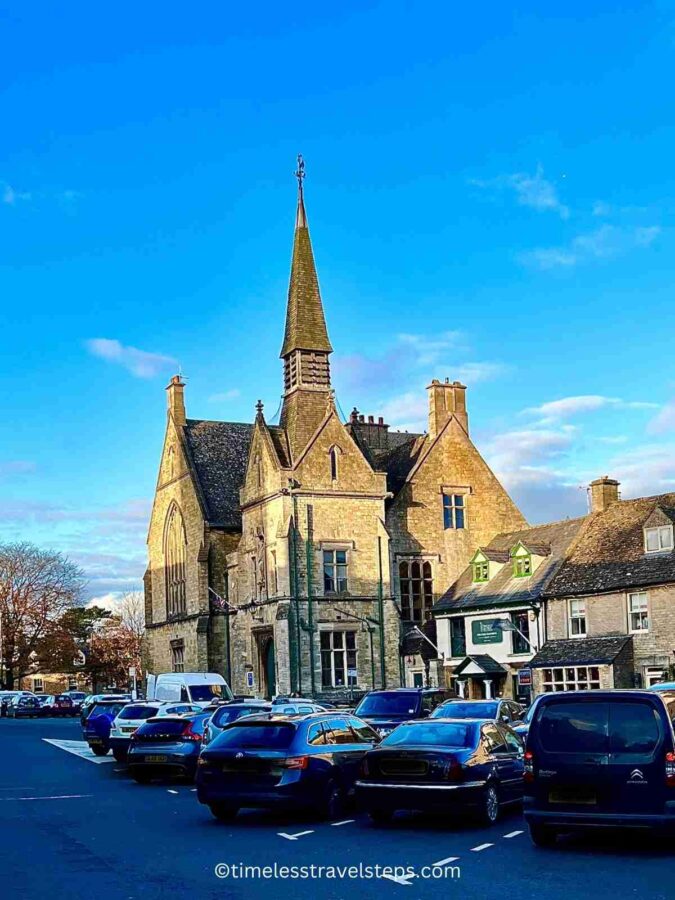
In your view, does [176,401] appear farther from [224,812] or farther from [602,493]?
[224,812]

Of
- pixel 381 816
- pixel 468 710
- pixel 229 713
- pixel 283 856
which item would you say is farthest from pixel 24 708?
pixel 283 856

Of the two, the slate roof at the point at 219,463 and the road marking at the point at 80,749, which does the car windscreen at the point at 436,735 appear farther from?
the slate roof at the point at 219,463

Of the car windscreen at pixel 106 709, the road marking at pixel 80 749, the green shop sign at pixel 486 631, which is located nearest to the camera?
the road marking at pixel 80 749

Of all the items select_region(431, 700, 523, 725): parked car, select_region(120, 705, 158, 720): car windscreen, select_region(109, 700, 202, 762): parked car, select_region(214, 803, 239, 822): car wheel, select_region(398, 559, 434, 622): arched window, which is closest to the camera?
select_region(214, 803, 239, 822): car wheel

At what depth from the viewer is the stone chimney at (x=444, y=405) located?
5416 centimetres

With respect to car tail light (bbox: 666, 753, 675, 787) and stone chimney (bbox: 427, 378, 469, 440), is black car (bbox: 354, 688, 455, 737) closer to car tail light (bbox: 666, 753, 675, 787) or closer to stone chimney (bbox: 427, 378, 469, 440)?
car tail light (bbox: 666, 753, 675, 787)

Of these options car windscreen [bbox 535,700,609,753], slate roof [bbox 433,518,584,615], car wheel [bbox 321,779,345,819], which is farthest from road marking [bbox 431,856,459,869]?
slate roof [bbox 433,518,584,615]

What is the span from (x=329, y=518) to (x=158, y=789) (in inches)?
1082

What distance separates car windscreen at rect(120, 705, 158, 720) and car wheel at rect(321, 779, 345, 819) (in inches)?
527

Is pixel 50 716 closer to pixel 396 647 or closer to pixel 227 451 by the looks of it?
pixel 227 451

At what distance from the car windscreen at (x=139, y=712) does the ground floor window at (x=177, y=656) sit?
95.3ft

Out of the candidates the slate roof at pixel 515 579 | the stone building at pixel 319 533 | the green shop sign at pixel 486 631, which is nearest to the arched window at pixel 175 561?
the stone building at pixel 319 533

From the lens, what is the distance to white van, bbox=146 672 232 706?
117 ft

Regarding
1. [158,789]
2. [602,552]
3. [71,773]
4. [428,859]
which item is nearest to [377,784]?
[428,859]
